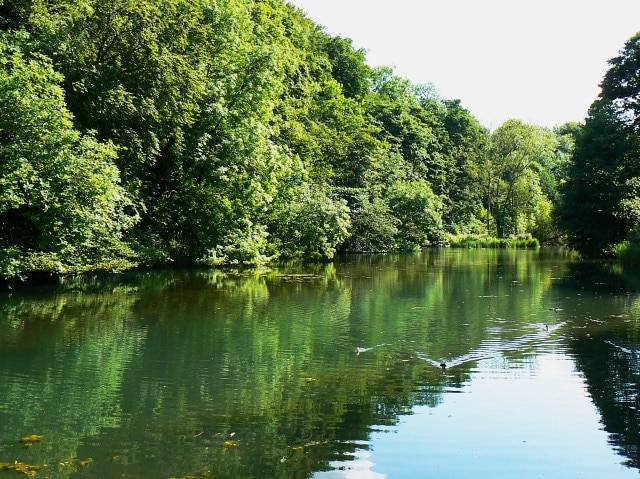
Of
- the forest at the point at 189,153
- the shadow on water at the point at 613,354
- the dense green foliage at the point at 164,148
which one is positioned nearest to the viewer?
the shadow on water at the point at 613,354

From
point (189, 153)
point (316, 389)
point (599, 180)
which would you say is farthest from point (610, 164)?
point (316, 389)

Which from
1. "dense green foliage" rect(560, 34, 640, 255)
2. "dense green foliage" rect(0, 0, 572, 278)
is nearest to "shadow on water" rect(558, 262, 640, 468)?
"dense green foliage" rect(0, 0, 572, 278)

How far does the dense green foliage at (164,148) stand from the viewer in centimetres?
1875

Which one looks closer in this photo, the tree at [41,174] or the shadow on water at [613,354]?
the shadow on water at [613,354]

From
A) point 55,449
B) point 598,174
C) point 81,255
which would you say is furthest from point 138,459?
point 598,174

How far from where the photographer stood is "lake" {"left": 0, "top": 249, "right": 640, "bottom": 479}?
6.47 metres

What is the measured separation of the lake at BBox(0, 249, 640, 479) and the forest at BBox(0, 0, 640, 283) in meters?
4.18

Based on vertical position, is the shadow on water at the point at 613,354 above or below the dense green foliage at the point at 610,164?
below

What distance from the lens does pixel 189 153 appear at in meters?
28.9

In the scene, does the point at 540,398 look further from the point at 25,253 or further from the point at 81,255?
the point at 81,255

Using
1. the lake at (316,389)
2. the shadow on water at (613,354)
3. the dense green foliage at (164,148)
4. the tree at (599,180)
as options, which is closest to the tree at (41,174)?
the dense green foliage at (164,148)

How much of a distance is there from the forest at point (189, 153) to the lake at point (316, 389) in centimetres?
418

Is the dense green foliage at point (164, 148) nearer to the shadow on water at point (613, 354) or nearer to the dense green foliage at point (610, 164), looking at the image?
the shadow on water at point (613, 354)

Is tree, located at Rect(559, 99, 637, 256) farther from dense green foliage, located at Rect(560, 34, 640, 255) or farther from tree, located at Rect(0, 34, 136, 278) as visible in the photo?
tree, located at Rect(0, 34, 136, 278)
